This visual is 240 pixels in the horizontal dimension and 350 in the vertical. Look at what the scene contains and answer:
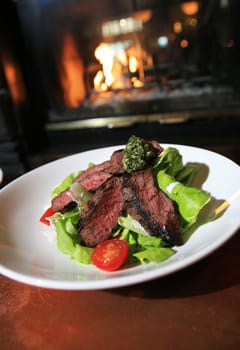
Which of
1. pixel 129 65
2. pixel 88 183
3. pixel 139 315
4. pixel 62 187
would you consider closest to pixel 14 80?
pixel 129 65

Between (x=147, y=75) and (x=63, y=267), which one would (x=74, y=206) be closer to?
(x=63, y=267)

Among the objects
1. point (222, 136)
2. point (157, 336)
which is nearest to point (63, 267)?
point (157, 336)

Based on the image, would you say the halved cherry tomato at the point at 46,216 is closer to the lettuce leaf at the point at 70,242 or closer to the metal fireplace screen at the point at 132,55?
the lettuce leaf at the point at 70,242

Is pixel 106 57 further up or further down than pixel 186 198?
further up

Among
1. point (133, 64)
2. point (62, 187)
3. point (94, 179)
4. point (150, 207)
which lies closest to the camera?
point (150, 207)

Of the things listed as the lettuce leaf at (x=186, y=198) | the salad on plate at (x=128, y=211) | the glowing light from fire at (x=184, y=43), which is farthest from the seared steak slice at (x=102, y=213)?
the glowing light from fire at (x=184, y=43)

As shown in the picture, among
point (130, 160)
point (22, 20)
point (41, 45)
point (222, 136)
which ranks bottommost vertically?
point (222, 136)

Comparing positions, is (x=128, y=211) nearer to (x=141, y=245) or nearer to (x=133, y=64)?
(x=141, y=245)
